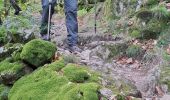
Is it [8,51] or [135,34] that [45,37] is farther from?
[135,34]

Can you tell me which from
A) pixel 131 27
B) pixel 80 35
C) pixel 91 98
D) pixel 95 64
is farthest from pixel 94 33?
pixel 91 98

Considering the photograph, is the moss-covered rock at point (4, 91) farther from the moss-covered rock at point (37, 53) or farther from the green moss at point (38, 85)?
the moss-covered rock at point (37, 53)

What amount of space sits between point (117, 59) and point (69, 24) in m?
1.22

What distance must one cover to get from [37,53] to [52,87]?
2.83 feet

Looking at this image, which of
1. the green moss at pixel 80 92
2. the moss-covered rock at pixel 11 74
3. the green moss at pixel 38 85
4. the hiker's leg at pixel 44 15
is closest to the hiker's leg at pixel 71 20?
the hiker's leg at pixel 44 15

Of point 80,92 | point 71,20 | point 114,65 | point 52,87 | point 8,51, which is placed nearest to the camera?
point 80,92

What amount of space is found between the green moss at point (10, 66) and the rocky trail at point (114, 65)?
0.76 metres

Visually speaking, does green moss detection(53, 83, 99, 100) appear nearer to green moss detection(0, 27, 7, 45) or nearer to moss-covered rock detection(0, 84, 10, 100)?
moss-covered rock detection(0, 84, 10, 100)

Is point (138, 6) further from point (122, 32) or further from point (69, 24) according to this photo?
point (69, 24)

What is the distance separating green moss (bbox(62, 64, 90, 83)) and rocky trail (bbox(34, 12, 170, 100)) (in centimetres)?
26

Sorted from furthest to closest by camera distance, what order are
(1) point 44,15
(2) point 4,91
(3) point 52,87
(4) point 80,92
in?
(1) point 44,15 → (2) point 4,91 → (3) point 52,87 → (4) point 80,92

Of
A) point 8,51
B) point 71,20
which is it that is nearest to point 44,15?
point 71,20

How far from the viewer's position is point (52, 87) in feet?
15.1

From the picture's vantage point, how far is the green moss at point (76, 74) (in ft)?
15.6
